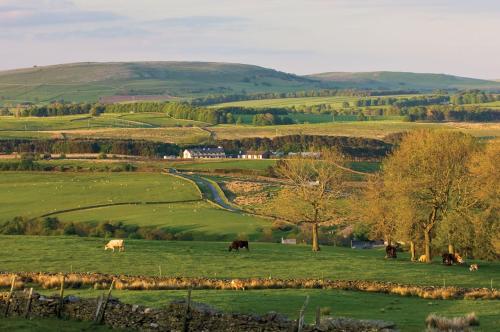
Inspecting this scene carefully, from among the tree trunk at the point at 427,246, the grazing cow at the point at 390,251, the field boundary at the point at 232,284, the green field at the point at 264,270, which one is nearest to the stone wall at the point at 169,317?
the green field at the point at 264,270

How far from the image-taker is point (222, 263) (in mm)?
49562

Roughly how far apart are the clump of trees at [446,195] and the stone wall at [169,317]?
32.3 m

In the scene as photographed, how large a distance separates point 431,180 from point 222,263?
16.5 m

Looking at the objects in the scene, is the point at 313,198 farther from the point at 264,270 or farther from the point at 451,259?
the point at 264,270

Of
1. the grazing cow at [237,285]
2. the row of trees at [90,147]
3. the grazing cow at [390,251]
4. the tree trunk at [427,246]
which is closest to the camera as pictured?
the grazing cow at [237,285]

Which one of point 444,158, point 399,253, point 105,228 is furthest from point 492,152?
point 105,228

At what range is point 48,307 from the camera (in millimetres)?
29297

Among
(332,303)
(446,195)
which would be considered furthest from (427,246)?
(332,303)

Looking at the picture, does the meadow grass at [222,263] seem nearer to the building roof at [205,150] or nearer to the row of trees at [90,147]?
the building roof at [205,150]

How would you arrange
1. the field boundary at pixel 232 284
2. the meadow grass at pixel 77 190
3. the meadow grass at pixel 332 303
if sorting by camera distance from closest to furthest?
the meadow grass at pixel 332 303 < the field boundary at pixel 232 284 < the meadow grass at pixel 77 190

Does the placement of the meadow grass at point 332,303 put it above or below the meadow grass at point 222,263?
above

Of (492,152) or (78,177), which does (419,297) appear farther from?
(78,177)

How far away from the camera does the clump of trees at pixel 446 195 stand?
5666 cm

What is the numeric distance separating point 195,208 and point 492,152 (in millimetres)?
43404
